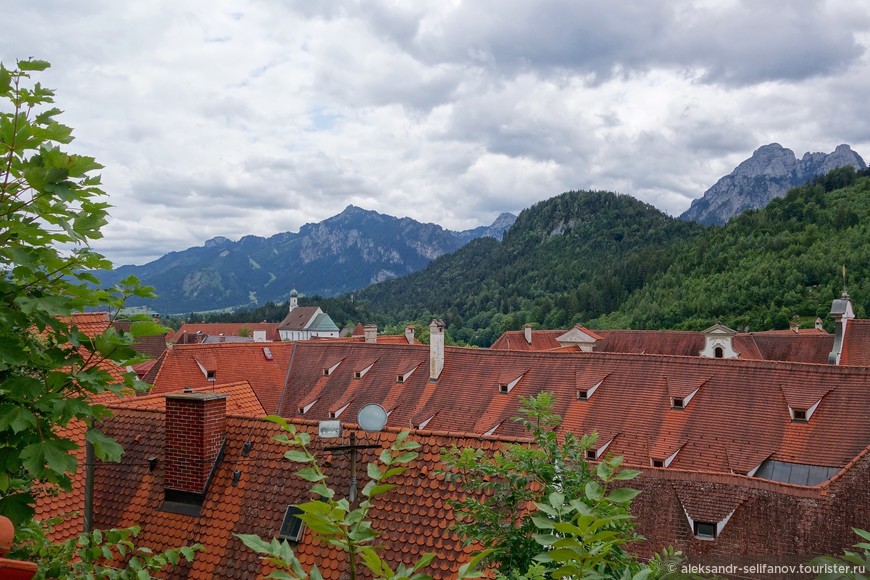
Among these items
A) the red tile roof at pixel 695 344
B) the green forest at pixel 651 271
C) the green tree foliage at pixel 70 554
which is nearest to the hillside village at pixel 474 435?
the red tile roof at pixel 695 344

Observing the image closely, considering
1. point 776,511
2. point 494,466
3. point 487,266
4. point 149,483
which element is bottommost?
point 776,511

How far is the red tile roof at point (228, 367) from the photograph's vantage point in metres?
28.9

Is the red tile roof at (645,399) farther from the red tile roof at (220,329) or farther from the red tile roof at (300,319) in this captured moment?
the red tile roof at (300,319)

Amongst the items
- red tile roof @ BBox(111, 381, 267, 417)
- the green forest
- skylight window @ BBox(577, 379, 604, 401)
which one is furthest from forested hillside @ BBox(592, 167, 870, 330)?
red tile roof @ BBox(111, 381, 267, 417)

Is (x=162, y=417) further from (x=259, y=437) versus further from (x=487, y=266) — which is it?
(x=487, y=266)

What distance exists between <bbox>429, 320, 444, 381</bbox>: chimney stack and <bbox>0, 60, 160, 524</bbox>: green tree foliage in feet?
79.9

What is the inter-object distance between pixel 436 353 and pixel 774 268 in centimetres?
7226

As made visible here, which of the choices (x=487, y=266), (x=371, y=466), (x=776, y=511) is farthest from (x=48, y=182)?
(x=487, y=266)

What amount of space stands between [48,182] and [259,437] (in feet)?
24.5

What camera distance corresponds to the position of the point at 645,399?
2225cm

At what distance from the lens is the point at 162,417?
35.6ft

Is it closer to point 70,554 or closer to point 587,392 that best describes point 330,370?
point 587,392

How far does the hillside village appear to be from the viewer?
876cm

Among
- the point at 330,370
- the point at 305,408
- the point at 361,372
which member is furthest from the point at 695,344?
the point at 305,408
